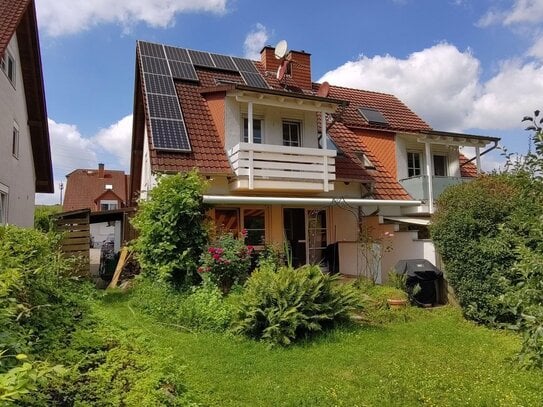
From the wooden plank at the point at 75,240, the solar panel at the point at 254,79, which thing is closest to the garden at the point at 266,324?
the wooden plank at the point at 75,240

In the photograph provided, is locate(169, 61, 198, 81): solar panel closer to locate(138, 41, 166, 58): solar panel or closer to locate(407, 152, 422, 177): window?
locate(138, 41, 166, 58): solar panel

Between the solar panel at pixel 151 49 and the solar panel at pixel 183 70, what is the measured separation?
0.88 meters

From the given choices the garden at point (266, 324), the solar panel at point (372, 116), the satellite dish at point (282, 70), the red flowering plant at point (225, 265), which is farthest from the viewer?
the solar panel at point (372, 116)

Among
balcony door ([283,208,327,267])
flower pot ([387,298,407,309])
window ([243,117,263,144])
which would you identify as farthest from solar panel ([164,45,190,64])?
flower pot ([387,298,407,309])

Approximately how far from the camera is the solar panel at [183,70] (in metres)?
18.0

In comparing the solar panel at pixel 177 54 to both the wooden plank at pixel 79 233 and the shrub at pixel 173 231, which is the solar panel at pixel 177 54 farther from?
Result: the shrub at pixel 173 231

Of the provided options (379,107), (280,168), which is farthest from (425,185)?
(379,107)

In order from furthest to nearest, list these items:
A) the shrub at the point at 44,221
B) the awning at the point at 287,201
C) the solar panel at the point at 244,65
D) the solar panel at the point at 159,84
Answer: the solar panel at the point at 244,65 < the solar panel at the point at 159,84 < the awning at the point at 287,201 < the shrub at the point at 44,221

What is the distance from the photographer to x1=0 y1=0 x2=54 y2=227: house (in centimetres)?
1438

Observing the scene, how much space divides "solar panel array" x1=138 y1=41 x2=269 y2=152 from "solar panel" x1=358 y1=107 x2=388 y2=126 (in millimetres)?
5127

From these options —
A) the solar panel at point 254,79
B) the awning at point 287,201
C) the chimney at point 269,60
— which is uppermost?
the chimney at point 269,60

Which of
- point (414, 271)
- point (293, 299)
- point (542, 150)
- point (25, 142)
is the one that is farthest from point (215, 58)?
point (542, 150)

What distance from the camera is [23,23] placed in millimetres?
16328

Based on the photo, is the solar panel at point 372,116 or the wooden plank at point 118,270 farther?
the solar panel at point 372,116
